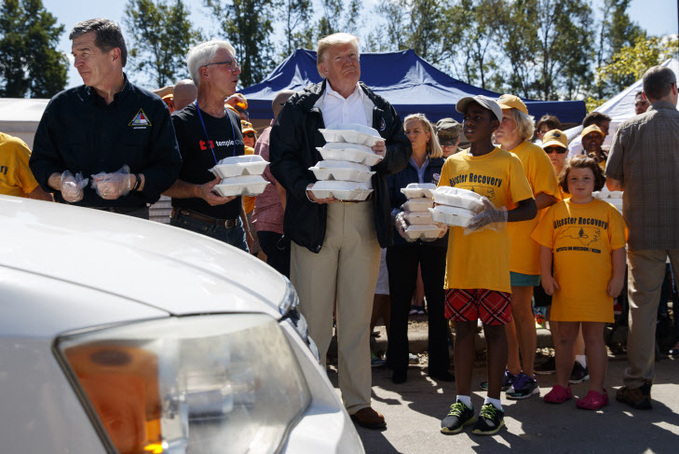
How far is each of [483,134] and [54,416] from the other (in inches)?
136

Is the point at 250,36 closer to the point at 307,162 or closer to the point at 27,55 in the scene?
the point at 27,55

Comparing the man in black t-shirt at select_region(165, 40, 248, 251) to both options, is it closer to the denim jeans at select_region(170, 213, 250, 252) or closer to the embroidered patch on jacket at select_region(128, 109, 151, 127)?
the denim jeans at select_region(170, 213, 250, 252)

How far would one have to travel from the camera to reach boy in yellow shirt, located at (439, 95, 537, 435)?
161 inches

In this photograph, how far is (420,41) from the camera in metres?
46.6

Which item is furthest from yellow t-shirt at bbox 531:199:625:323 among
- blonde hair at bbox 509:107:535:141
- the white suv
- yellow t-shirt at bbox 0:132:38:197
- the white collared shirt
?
yellow t-shirt at bbox 0:132:38:197

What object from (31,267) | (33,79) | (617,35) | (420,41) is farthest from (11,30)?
(31,267)

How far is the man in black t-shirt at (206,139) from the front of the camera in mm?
3959

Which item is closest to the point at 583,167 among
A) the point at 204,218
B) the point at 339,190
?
the point at 339,190

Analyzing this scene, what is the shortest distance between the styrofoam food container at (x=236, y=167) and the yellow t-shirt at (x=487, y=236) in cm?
136

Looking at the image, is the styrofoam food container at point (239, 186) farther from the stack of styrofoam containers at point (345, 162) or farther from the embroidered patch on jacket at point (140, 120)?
the embroidered patch on jacket at point (140, 120)

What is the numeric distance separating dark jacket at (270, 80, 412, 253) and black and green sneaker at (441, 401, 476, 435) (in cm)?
111

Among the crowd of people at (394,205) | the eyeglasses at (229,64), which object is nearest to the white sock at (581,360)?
the crowd of people at (394,205)

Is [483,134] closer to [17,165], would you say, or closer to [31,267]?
[17,165]

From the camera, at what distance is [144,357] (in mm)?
1336
